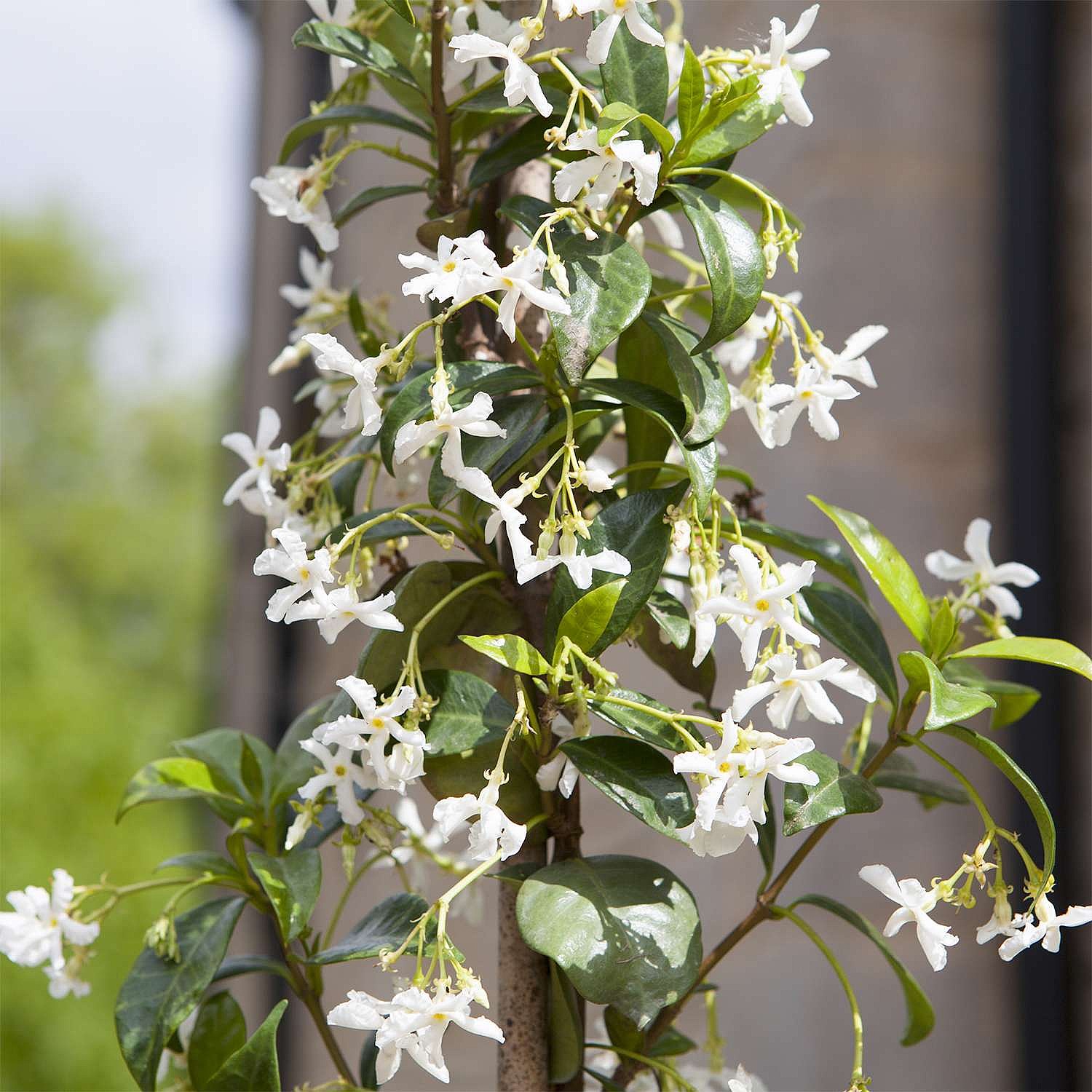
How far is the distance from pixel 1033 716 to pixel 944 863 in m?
0.16

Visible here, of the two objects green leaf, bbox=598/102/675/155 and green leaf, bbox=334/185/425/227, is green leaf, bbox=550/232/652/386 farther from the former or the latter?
green leaf, bbox=334/185/425/227

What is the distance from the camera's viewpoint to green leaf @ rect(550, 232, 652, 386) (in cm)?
40

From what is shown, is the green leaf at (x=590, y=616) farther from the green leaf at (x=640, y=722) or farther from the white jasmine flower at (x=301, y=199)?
the white jasmine flower at (x=301, y=199)

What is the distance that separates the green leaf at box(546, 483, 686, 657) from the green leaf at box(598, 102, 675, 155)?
13cm

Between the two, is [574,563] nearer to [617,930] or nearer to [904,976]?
[617,930]

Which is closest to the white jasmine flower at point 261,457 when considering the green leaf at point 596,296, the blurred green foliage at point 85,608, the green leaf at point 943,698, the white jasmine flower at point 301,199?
the white jasmine flower at point 301,199

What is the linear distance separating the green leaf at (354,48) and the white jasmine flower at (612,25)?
0.13 m

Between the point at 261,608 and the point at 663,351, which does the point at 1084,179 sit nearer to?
the point at 663,351

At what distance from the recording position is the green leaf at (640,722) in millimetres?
427

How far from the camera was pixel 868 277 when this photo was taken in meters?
1.00

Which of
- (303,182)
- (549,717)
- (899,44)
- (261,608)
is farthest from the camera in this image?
(261,608)

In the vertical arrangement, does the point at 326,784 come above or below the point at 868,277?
below

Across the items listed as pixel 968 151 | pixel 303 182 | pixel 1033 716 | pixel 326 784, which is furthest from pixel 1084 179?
pixel 326 784

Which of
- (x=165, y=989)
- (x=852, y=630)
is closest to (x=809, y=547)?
(x=852, y=630)
